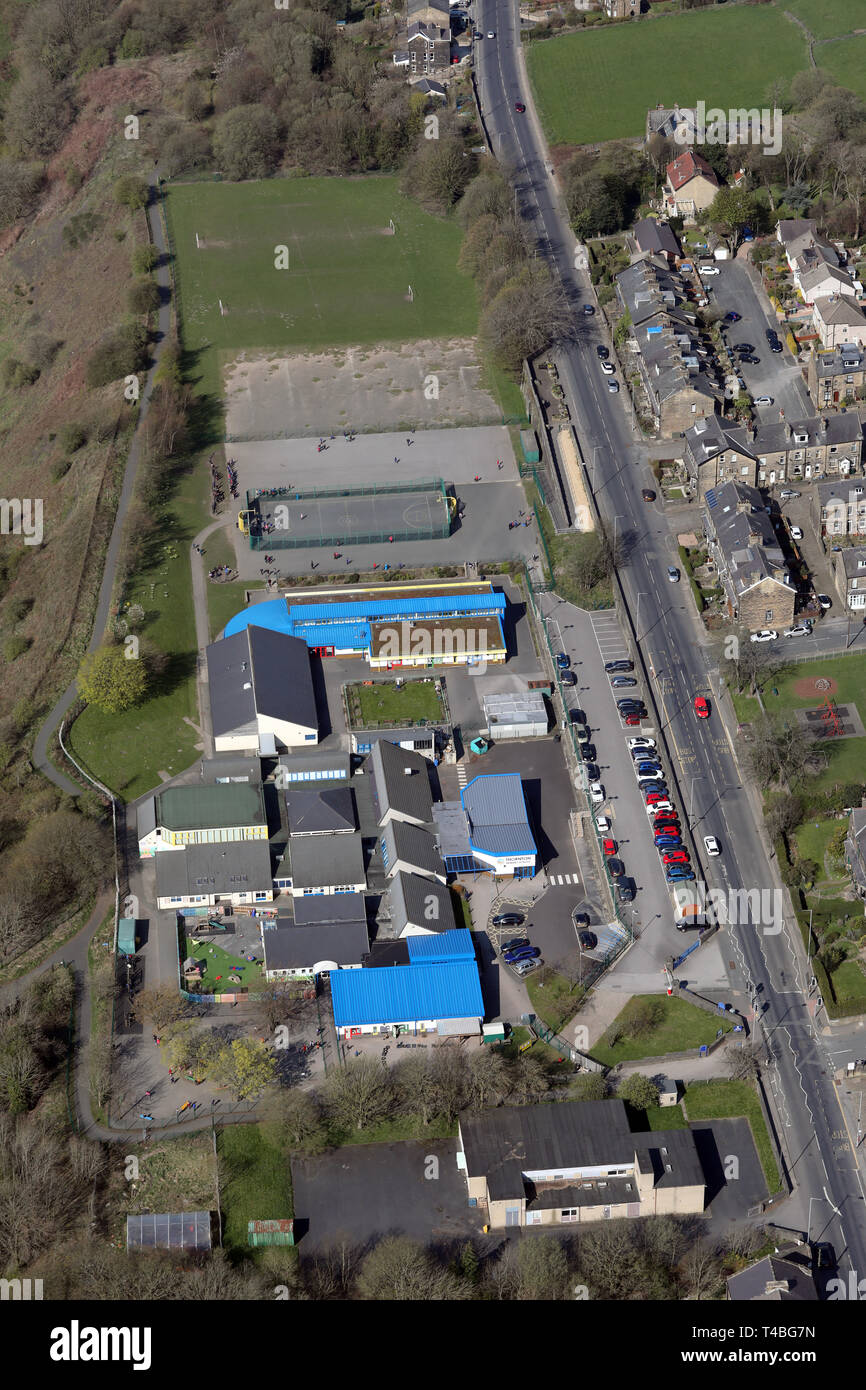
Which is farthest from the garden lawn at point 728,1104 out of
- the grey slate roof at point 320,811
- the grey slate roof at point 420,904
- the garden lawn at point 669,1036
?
the grey slate roof at point 320,811

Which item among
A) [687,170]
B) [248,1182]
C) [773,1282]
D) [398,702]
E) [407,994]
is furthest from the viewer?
[687,170]

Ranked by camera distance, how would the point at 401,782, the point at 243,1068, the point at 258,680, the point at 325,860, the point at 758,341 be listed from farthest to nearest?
the point at 758,341 < the point at 258,680 < the point at 401,782 < the point at 325,860 < the point at 243,1068

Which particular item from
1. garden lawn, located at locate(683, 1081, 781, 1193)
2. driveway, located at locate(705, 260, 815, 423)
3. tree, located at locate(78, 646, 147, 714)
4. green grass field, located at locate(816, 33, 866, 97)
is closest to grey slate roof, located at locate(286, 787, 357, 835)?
tree, located at locate(78, 646, 147, 714)

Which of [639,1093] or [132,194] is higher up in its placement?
[132,194]

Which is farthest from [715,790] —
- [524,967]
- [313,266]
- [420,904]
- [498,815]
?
[313,266]

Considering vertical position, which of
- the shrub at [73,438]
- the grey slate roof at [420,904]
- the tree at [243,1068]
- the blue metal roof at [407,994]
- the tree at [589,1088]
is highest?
the shrub at [73,438]

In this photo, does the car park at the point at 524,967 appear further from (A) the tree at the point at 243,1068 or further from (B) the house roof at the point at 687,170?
(B) the house roof at the point at 687,170

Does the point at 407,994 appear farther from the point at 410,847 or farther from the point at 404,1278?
the point at 404,1278

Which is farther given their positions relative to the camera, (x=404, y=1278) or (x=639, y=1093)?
(x=639, y=1093)
